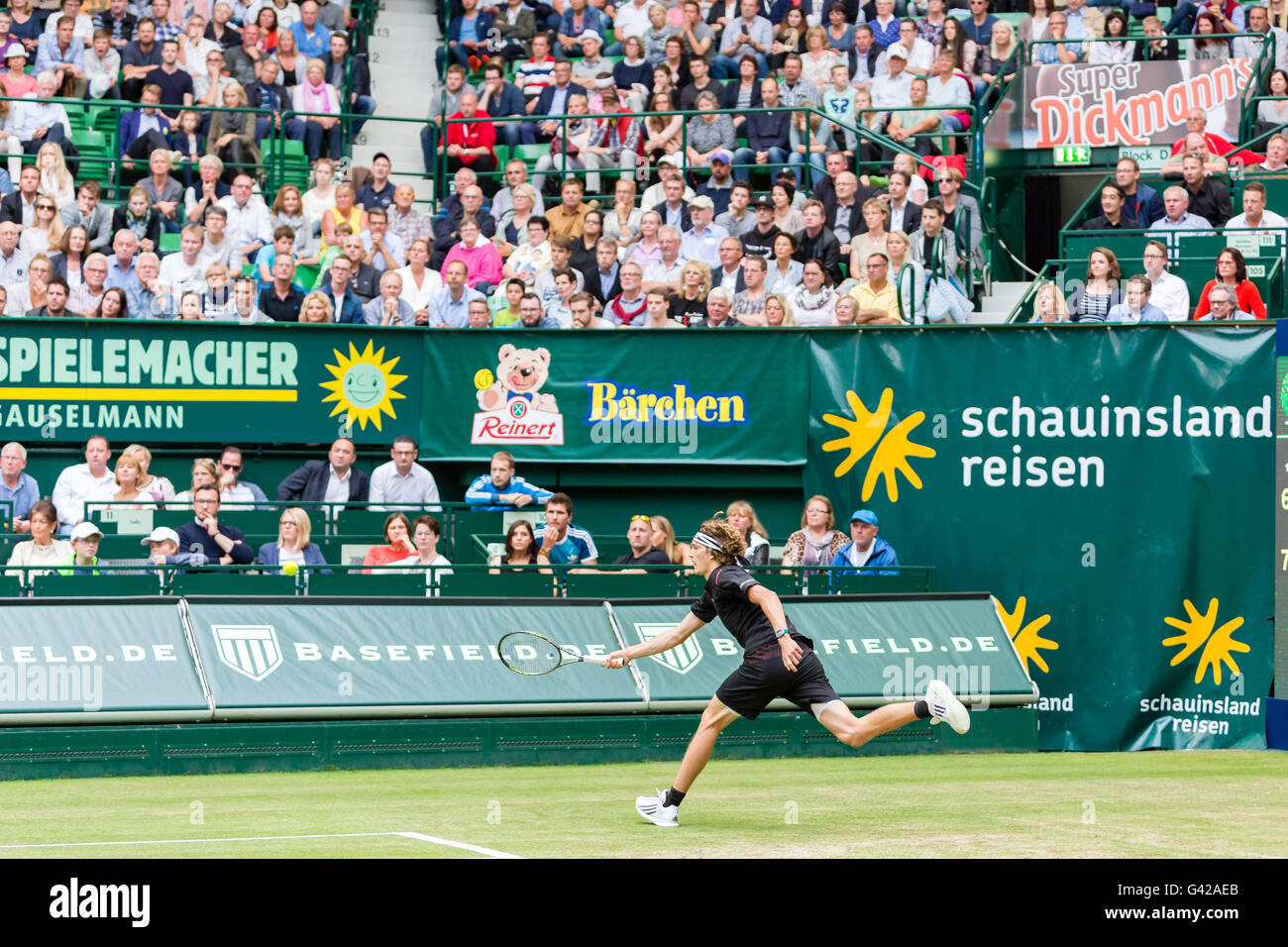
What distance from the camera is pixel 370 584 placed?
1475 centimetres

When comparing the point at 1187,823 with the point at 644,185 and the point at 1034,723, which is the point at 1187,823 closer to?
the point at 1034,723

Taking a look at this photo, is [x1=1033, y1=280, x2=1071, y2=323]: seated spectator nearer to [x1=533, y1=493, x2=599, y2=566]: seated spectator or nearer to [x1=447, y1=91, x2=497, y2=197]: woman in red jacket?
[x1=533, y1=493, x2=599, y2=566]: seated spectator

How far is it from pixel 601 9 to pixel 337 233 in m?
6.41

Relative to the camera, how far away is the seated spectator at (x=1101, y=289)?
16812 mm

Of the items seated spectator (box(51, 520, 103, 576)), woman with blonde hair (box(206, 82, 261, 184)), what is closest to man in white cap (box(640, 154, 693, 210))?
woman with blonde hair (box(206, 82, 261, 184))

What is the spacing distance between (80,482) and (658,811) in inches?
318

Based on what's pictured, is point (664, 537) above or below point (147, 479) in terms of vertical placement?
below

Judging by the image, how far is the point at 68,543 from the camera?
1462 centimetres

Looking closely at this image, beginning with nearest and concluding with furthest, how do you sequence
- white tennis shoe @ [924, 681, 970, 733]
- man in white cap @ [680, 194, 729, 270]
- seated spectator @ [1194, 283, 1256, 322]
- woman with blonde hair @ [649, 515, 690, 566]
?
white tennis shoe @ [924, 681, 970, 733], woman with blonde hair @ [649, 515, 690, 566], seated spectator @ [1194, 283, 1256, 322], man in white cap @ [680, 194, 729, 270]

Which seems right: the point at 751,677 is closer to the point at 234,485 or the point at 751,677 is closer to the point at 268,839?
the point at 268,839

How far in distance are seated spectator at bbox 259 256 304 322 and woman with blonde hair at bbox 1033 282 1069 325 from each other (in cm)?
706

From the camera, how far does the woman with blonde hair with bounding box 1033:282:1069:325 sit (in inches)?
663

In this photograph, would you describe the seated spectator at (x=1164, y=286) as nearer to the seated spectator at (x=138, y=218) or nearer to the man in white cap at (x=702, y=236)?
the man in white cap at (x=702, y=236)

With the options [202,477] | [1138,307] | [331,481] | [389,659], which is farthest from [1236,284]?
[202,477]
